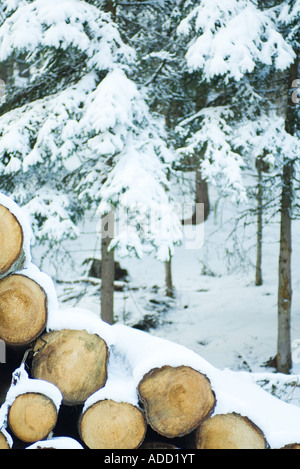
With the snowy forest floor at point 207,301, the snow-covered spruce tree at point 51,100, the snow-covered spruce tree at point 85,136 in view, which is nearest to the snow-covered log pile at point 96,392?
the snow-covered spruce tree at point 85,136

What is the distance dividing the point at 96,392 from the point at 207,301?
11.8 m

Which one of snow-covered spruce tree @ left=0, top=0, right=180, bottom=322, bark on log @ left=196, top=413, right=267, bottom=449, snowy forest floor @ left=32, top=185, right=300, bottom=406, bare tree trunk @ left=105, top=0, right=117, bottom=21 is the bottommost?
snowy forest floor @ left=32, top=185, right=300, bottom=406

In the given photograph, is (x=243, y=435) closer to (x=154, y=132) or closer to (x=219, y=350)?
(x=154, y=132)

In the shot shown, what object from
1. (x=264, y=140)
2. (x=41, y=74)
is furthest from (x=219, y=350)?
(x=41, y=74)

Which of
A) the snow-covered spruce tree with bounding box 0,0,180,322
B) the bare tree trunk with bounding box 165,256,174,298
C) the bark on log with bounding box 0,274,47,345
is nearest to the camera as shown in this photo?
the bark on log with bounding box 0,274,47,345

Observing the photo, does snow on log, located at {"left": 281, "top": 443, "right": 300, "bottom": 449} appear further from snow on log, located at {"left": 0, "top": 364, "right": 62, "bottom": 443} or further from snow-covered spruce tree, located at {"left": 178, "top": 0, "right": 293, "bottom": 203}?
snow-covered spruce tree, located at {"left": 178, "top": 0, "right": 293, "bottom": 203}

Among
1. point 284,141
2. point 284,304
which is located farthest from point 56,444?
point 284,304

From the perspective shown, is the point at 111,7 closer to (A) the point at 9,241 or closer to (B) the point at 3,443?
(A) the point at 9,241

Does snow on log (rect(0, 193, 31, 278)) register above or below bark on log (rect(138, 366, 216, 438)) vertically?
above

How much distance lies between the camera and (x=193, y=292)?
49.4 feet

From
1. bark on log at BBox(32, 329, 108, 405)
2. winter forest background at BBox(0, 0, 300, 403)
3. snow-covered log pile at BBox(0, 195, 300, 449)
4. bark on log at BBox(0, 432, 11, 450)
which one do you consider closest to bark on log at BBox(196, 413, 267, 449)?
snow-covered log pile at BBox(0, 195, 300, 449)

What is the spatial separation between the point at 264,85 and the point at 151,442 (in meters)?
7.74

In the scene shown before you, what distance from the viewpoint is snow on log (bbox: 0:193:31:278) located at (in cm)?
254

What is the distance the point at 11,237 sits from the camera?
2.58 metres
